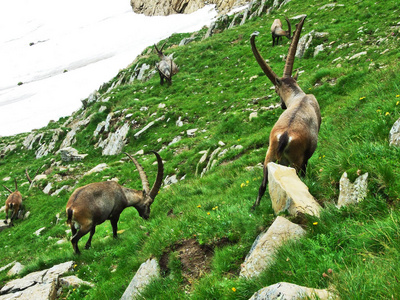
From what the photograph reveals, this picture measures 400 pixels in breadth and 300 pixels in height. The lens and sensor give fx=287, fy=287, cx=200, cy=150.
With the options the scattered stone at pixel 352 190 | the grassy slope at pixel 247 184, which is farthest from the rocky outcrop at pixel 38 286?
the scattered stone at pixel 352 190

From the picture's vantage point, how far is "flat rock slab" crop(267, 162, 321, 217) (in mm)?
4125

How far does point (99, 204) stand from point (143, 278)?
14.8ft

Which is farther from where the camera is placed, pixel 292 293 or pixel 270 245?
pixel 270 245

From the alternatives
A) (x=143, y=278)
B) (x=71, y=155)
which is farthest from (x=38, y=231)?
(x=143, y=278)

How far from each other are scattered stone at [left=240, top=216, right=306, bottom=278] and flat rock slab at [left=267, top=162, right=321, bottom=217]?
268mm

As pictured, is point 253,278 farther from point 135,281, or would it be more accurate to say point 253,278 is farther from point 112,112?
point 112,112

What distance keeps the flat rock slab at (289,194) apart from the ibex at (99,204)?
17.9 feet

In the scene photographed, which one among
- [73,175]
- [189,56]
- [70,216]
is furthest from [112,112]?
[70,216]

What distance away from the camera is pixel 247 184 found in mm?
7027

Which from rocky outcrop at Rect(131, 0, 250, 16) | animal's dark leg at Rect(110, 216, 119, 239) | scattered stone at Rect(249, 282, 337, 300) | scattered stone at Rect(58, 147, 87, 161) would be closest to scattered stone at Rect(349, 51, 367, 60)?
animal's dark leg at Rect(110, 216, 119, 239)

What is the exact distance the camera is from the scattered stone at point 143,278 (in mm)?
4895

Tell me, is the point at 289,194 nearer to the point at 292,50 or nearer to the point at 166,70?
the point at 292,50

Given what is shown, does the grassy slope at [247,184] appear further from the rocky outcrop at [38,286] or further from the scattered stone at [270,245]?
the rocky outcrop at [38,286]

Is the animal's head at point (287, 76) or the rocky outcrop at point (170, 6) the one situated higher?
the rocky outcrop at point (170, 6)
